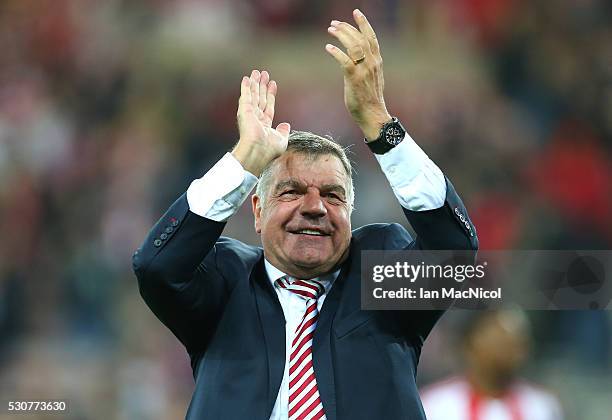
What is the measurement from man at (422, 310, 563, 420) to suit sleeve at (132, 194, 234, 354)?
7.38ft

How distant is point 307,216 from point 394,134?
1.01 ft

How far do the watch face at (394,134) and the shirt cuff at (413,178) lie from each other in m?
0.01

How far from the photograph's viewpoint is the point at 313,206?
273cm

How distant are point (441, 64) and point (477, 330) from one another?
3394 mm

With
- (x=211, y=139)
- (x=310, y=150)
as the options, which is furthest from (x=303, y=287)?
(x=211, y=139)

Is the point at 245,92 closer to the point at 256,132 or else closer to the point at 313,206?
the point at 256,132

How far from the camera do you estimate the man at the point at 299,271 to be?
8.61 ft

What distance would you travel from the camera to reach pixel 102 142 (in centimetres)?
732

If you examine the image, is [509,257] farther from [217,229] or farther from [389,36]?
[217,229]

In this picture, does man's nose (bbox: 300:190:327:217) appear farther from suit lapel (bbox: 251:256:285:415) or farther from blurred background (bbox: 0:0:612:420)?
blurred background (bbox: 0:0:612:420)

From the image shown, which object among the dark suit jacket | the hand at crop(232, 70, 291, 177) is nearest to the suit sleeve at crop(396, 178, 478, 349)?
the dark suit jacket

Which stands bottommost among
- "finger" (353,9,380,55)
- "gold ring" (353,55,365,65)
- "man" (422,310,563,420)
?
"man" (422,310,563,420)

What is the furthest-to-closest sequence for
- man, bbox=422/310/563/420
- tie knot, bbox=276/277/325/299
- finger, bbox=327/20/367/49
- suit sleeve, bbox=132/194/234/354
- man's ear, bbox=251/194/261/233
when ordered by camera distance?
man, bbox=422/310/563/420 < man's ear, bbox=251/194/261/233 < tie knot, bbox=276/277/325/299 < finger, bbox=327/20/367/49 < suit sleeve, bbox=132/194/234/354

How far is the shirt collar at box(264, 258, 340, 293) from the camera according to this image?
2831 millimetres
